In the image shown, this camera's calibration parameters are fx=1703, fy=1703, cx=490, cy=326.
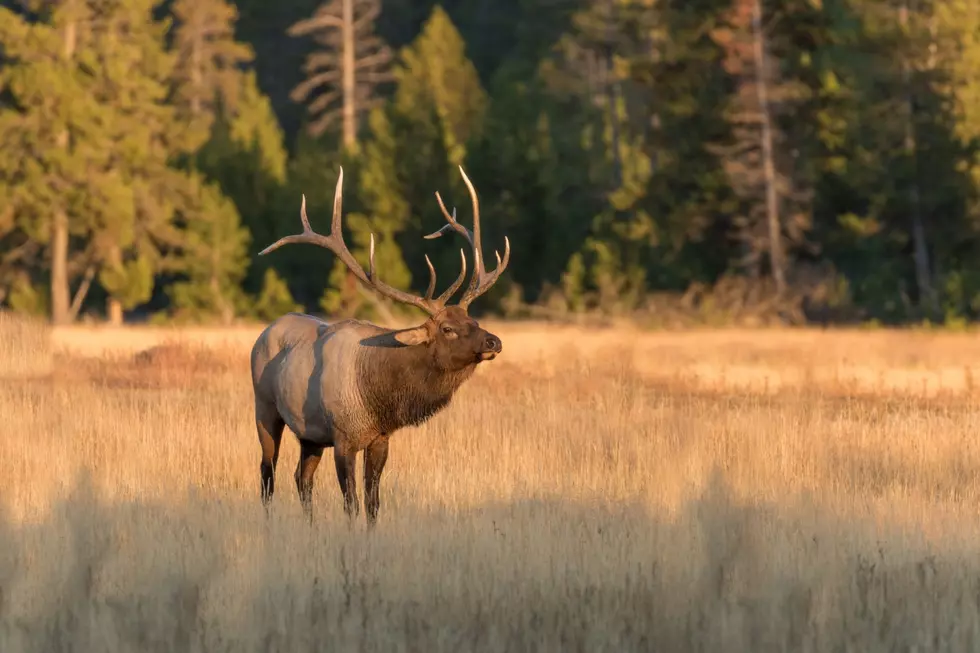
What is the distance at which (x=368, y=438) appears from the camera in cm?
993

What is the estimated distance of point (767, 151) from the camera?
32562mm

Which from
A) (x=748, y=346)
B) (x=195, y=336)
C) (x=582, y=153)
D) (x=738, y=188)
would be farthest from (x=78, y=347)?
(x=582, y=153)

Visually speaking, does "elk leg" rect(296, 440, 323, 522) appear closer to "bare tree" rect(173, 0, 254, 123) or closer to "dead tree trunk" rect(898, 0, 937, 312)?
"dead tree trunk" rect(898, 0, 937, 312)

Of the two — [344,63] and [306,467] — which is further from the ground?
[344,63]

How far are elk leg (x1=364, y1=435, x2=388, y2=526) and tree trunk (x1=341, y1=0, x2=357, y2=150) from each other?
38.8 m

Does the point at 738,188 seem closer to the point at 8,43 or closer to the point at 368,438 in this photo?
the point at 8,43

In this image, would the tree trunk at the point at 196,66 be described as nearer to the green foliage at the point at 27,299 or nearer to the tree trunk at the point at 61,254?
the tree trunk at the point at 61,254

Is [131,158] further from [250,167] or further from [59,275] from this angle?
[59,275]

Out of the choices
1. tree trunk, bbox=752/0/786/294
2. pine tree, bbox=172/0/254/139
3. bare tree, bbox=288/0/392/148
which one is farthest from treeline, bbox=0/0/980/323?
pine tree, bbox=172/0/254/139

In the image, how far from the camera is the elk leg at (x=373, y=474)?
32.0 ft

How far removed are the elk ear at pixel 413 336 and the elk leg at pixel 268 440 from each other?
3.66 feet

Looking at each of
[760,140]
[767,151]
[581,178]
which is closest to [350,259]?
[767,151]

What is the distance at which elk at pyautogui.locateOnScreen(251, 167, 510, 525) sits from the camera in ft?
32.1

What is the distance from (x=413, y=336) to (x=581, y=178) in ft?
103
